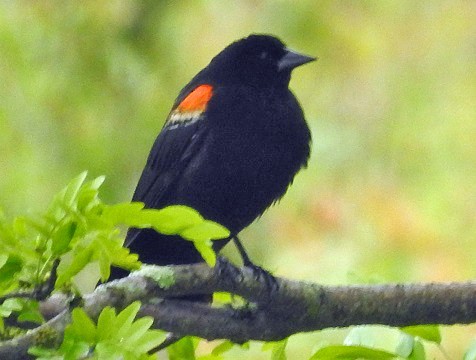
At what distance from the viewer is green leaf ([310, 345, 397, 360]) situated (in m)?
1.21

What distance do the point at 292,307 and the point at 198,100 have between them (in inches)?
31.1

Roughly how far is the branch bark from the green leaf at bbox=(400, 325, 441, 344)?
41mm

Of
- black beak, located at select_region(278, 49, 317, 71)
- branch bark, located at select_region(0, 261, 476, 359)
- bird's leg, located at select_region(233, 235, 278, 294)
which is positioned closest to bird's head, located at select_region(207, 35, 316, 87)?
black beak, located at select_region(278, 49, 317, 71)

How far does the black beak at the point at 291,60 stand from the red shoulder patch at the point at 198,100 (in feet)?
0.74

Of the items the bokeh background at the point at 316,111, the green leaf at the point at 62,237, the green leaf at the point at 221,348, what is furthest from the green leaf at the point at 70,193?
the bokeh background at the point at 316,111

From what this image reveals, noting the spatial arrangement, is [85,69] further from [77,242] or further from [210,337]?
[77,242]

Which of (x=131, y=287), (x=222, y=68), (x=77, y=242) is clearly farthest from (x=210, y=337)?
(x=222, y=68)

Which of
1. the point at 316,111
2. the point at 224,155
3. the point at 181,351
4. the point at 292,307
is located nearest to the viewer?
the point at 181,351

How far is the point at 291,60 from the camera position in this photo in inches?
93.3

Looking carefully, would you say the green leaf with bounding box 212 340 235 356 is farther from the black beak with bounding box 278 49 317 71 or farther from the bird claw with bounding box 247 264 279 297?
the black beak with bounding box 278 49 317 71

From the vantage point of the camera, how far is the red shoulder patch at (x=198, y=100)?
2.18 metres

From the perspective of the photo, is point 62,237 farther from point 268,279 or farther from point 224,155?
point 224,155

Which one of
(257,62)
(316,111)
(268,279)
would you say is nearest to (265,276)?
(268,279)

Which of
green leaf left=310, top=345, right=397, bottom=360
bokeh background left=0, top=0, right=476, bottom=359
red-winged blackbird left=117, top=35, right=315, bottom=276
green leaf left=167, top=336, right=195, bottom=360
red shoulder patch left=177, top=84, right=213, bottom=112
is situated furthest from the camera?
bokeh background left=0, top=0, right=476, bottom=359
